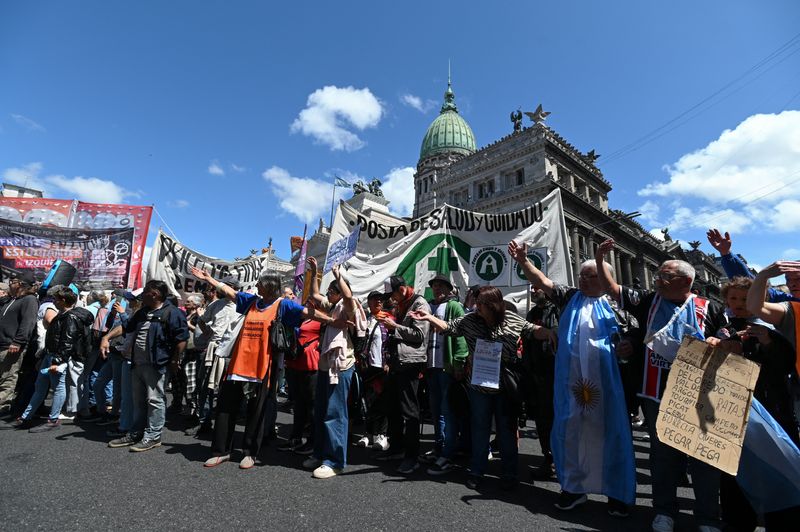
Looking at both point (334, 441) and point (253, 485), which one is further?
point (334, 441)

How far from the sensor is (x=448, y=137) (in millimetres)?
51188

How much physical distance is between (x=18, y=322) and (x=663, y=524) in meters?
8.48

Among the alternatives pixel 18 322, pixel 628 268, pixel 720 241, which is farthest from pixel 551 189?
pixel 18 322

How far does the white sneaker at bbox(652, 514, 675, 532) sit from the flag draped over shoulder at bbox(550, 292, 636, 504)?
0.20m

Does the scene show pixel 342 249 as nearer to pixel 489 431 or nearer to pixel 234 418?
pixel 234 418

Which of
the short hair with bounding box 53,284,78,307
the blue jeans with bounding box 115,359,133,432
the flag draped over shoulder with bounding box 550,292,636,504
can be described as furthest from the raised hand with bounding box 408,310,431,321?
the short hair with bounding box 53,284,78,307

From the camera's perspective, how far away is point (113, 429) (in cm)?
527

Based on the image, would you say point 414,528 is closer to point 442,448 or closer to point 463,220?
point 442,448

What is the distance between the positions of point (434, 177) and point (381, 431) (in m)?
46.1

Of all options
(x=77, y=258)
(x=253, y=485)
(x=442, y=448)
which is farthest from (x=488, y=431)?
(x=77, y=258)

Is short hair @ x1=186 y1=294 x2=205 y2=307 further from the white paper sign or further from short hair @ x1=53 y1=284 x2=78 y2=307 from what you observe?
the white paper sign

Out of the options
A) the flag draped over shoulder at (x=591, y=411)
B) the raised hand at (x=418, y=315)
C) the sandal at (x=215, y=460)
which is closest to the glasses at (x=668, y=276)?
the flag draped over shoulder at (x=591, y=411)

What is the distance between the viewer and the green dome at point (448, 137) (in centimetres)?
5056

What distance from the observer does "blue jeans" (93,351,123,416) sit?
571 cm
